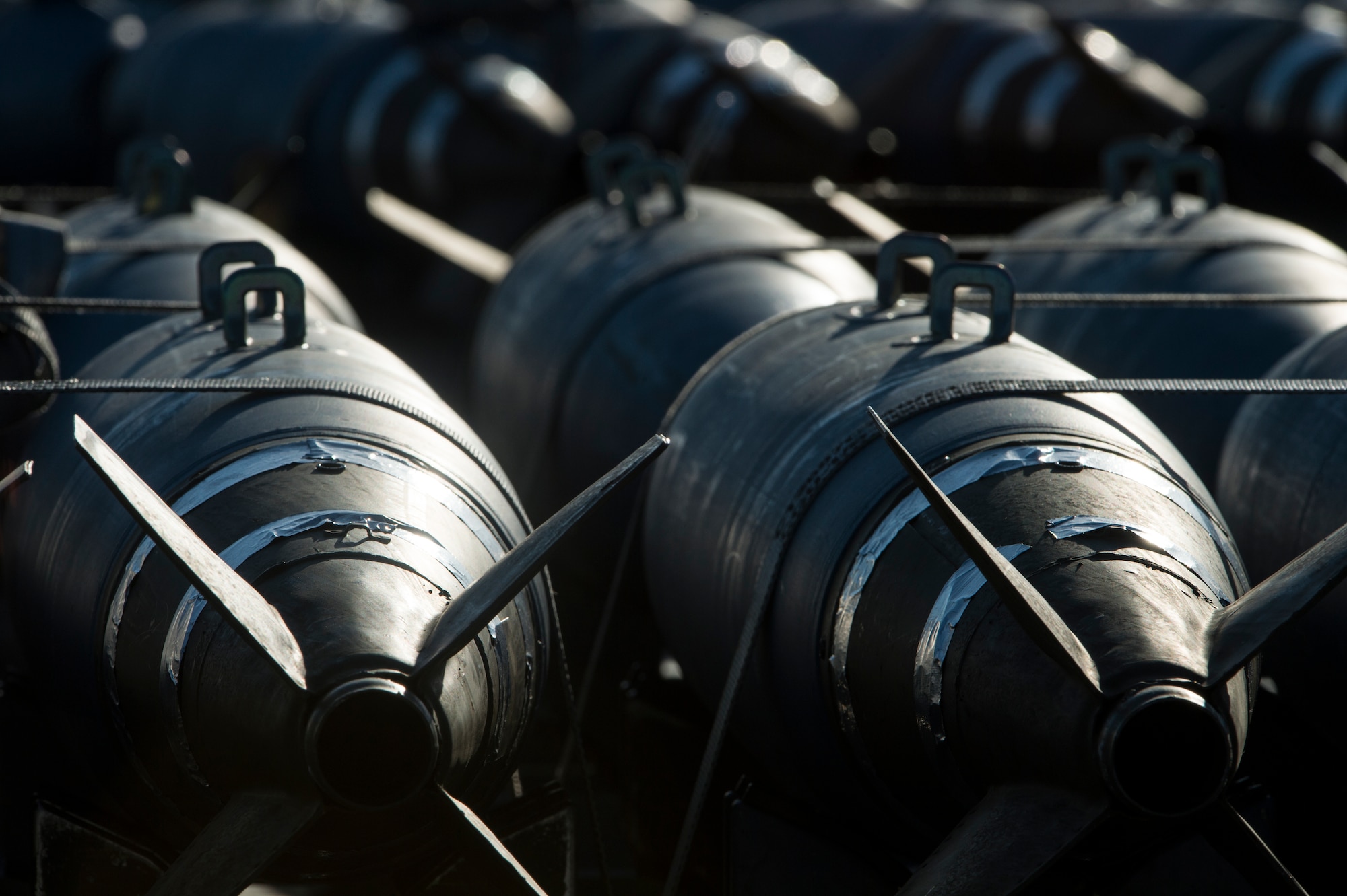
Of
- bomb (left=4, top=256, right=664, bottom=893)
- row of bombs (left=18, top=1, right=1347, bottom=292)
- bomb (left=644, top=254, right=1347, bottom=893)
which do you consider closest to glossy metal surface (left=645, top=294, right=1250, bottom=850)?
bomb (left=644, top=254, right=1347, bottom=893)

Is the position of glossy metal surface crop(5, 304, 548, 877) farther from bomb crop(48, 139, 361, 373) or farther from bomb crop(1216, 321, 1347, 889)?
bomb crop(1216, 321, 1347, 889)

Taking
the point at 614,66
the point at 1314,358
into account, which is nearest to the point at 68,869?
the point at 1314,358

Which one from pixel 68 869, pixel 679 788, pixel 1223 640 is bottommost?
pixel 679 788

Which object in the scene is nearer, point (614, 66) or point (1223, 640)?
point (1223, 640)

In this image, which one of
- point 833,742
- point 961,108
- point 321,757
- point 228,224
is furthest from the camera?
point 961,108

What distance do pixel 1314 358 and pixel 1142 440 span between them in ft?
5.29

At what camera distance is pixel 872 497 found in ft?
14.7

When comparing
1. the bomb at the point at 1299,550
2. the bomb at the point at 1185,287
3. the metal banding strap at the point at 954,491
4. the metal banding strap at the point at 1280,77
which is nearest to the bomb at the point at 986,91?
the metal banding strap at the point at 1280,77

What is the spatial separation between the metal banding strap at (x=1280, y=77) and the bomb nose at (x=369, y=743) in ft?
36.4

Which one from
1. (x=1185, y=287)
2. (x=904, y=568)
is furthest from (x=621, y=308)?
(x=904, y=568)

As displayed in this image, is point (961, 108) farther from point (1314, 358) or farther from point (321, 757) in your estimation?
point (321, 757)

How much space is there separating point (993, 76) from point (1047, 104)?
0.92 metres

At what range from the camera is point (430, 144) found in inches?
474

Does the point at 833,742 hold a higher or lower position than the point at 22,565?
A: lower
